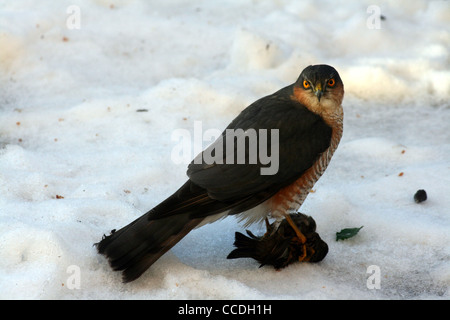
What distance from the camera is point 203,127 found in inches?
190

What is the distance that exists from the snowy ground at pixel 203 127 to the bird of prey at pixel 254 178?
19 cm

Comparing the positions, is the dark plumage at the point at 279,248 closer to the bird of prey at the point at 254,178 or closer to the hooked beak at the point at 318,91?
the bird of prey at the point at 254,178

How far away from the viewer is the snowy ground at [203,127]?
313 centimetres

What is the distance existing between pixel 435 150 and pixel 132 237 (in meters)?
2.54

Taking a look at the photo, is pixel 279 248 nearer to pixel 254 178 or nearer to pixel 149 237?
pixel 254 178

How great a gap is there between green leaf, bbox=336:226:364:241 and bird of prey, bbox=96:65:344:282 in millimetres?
325

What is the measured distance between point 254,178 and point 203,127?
179 cm

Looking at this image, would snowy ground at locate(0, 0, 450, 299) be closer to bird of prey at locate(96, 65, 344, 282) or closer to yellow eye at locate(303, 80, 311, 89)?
bird of prey at locate(96, 65, 344, 282)

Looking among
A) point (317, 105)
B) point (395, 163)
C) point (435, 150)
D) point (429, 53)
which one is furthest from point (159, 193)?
point (429, 53)

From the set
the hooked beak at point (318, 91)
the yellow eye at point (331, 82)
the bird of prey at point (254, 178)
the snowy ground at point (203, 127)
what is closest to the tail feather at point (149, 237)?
the bird of prey at point (254, 178)

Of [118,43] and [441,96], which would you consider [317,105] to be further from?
[118,43]

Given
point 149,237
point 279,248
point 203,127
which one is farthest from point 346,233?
point 203,127

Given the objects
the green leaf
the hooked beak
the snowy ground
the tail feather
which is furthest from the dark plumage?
the hooked beak

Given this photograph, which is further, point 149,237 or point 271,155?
point 271,155
